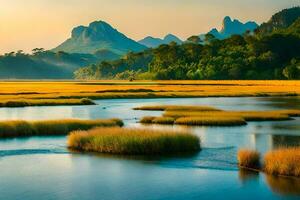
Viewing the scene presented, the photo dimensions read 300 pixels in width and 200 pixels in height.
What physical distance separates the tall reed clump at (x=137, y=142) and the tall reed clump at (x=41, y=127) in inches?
317

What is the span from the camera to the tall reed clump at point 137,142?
3359cm

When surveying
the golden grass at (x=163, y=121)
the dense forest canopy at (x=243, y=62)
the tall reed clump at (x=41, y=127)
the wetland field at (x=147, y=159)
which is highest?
the dense forest canopy at (x=243, y=62)

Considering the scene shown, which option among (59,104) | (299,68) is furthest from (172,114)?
(299,68)

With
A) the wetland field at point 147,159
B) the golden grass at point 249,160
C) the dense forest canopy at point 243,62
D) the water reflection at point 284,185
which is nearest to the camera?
the water reflection at point 284,185

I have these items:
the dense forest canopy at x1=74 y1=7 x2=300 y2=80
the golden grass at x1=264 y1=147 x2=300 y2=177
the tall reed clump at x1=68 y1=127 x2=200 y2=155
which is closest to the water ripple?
the tall reed clump at x1=68 y1=127 x2=200 y2=155

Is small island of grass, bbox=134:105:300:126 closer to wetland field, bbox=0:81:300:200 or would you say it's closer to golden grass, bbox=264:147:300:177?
wetland field, bbox=0:81:300:200

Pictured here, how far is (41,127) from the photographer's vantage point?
4409cm

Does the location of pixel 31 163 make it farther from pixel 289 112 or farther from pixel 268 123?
pixel 289 112

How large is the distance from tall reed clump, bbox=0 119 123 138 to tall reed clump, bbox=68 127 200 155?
8062 mm

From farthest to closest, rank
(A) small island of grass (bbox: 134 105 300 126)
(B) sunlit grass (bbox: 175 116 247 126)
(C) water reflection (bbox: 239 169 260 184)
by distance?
1. (A) small island of grass (bbox: 134 105 300 126)
2. (B) sunlit grass (bbox: 175 116 247 126)
3. (C) water reflection (bbox: 239 169 260 184)

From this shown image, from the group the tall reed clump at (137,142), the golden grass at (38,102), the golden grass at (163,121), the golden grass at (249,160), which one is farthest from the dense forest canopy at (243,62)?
the golden grass at (249,160)

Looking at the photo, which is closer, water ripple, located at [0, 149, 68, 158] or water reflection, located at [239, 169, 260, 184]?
water reflection, located at [239, 169, 260, 184]

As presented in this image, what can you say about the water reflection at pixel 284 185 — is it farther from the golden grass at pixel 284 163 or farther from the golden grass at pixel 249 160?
the golden grass at pixel 249 160

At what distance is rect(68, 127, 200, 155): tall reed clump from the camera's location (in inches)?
1323
